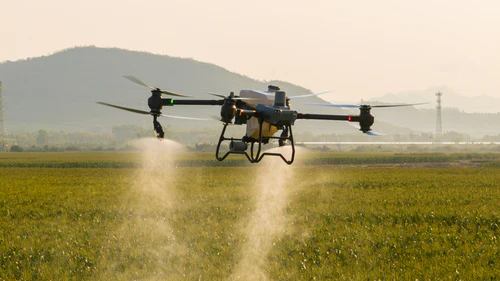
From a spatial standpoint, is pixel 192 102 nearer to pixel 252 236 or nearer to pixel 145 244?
pixel 145 244

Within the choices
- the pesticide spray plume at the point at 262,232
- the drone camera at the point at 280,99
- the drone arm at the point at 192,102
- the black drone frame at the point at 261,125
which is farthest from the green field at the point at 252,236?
the drone arm at the point at 192,102

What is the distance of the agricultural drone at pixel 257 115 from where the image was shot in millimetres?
6973

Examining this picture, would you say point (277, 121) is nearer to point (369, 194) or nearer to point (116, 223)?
point (116, 223)

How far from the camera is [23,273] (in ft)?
62.0

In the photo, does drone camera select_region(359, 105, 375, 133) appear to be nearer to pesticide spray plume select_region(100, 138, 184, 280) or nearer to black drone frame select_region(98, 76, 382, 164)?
black drone frame select_region(98, 76, 382, 164)

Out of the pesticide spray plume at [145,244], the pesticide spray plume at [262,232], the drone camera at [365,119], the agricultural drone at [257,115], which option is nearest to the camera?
the agricultural drone at [257,115]

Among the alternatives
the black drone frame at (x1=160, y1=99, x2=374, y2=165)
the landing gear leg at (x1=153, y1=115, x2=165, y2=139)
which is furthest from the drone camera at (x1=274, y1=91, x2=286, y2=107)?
the landing gear leg at (x1=153, y1=115, x2=165, y2=139)

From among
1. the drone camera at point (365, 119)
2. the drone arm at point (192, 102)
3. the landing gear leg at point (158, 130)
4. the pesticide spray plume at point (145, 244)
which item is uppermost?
the drone arm at point (192, 102)

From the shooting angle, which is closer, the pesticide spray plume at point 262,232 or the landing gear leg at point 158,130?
the landing gear leg at point 158,130

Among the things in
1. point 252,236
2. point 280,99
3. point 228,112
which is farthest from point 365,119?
point 252,236

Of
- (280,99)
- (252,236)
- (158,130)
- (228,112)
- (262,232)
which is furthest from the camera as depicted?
(262,232)

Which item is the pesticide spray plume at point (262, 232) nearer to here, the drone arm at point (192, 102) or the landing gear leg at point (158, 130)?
the drone arm at point (192, 102)

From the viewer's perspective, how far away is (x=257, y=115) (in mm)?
7156

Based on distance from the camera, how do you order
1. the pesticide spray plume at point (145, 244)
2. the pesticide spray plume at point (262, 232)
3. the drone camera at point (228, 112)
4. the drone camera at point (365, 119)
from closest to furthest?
the drone camera at point (228, 112)
the drone camera at point (365, 119)
the pesticide spray plume at point (262, 232)
the pesticide spray plume at point (145, 244)
